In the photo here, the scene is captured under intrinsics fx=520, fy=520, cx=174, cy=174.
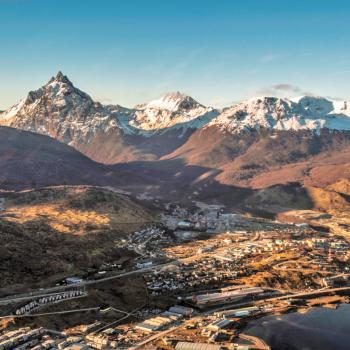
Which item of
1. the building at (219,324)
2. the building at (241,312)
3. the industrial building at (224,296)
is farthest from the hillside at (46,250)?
the building at (219,324)

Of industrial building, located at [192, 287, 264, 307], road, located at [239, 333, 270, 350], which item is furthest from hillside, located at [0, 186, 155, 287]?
road, located at [239, 333, 270, 350]

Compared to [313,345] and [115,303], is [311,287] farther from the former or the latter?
[115,303]

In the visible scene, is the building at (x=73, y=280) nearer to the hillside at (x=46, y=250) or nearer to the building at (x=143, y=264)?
the hillside at (x=46, y=250)

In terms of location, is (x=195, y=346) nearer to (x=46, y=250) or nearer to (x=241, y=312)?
(x=241, y=312)

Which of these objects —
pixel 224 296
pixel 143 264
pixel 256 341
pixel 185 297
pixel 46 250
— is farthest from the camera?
pixel 46 250

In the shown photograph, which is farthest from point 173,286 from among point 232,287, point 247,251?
point 247,251

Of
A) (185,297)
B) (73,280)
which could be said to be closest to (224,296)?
(185,297)

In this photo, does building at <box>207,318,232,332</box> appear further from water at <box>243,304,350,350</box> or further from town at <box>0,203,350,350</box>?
water at <box>243,304,350,350</box>

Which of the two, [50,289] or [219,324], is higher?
[50,289]
